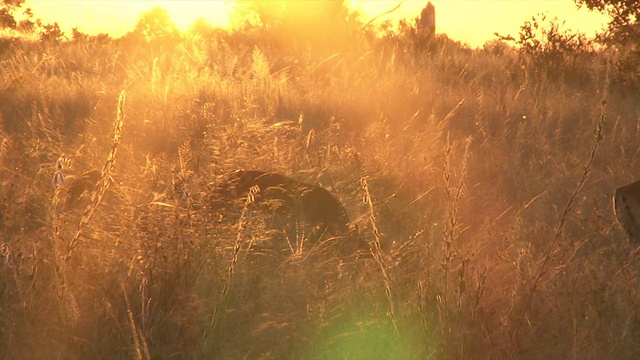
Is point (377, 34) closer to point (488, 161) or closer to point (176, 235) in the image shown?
point (488, 161)

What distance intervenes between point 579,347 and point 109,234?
177 cm

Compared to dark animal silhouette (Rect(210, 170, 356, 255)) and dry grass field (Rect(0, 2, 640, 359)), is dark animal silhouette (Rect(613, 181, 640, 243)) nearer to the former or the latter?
dry grass field (Rect(0, 2, 640, 359))

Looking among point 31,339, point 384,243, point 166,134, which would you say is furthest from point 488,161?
point 31,339

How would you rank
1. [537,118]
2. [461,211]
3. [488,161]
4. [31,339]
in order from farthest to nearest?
[537,118] < [488,161] < [461,211] < [31,339]

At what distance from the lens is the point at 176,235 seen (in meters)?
2.70

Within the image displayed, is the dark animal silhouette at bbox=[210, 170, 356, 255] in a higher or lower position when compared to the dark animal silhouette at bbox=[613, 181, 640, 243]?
lower

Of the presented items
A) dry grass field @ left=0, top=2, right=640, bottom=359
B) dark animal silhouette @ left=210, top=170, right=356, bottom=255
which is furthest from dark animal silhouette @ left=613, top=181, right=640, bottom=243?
dark animal silhouette @ left=210, top=170, right=356, bottom=255

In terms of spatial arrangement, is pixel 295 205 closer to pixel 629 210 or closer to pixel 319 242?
pixel 319 242

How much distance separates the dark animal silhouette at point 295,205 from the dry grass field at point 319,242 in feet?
0.26

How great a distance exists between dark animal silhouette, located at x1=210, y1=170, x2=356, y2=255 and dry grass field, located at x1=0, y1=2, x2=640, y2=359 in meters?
0.08

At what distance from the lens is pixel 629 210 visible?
355cm

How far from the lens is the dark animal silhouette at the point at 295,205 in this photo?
371cm

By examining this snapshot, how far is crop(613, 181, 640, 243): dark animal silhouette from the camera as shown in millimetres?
3531

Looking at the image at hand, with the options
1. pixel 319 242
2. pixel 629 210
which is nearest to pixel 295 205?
pixel 319 242
